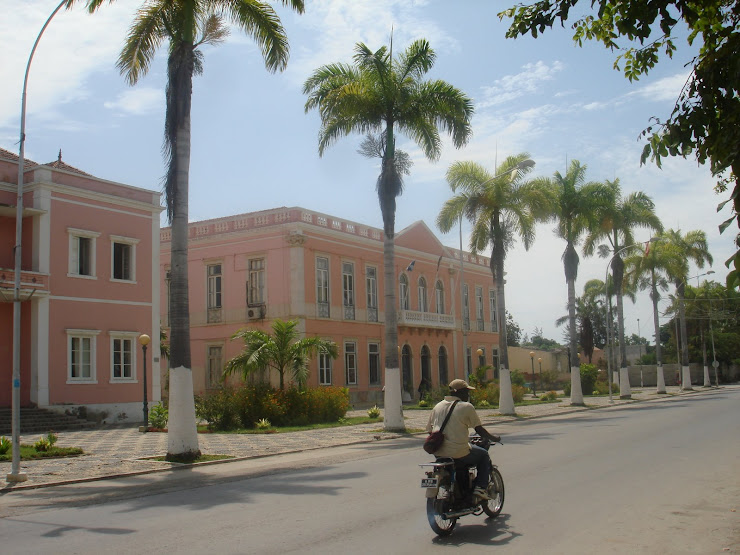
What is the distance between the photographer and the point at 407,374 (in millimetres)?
42688

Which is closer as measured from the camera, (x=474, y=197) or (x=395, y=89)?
(x=395, y=89)

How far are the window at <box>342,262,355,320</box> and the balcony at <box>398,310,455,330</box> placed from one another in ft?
11.0

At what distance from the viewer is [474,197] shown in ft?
100

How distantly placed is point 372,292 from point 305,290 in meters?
6.28

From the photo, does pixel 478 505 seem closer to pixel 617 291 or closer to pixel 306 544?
pixel 306 544

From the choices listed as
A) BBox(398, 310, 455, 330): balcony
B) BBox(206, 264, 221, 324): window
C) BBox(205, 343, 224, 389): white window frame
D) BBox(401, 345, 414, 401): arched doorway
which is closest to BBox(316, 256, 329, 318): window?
BBox(206, 264, 221, 324): window

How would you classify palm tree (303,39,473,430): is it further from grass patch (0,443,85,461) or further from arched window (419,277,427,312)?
arched window (419,277,427,312)

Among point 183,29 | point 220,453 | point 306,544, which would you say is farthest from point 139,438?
point 306,544

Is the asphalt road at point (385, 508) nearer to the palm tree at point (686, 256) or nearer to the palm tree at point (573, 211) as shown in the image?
the palm tree at point (573, 211)

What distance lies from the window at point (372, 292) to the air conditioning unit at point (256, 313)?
673cm

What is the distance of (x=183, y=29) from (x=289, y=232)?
62.3ft

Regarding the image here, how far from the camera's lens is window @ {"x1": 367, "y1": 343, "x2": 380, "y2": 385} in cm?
3959

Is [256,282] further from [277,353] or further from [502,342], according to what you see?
[502,342]

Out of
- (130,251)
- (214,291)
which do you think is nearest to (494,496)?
(130,251)
